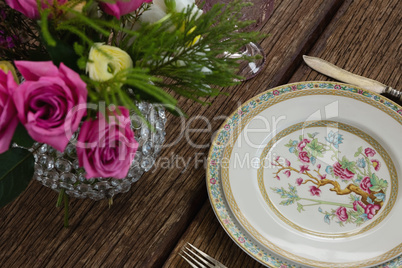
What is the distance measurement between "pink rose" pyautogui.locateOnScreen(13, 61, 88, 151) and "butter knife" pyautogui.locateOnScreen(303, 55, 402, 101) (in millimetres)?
511

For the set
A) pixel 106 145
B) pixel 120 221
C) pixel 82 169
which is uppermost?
pixel 106 145

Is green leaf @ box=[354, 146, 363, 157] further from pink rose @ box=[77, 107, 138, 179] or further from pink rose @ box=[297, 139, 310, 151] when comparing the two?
pink rose @ box=[77, 107, 138, 179]

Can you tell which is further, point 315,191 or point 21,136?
point 315,191

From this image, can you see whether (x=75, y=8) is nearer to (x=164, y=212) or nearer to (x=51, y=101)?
(x=51, y=101)

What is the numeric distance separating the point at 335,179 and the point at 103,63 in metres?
0.42

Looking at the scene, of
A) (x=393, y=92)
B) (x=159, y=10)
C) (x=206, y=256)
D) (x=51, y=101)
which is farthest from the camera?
(x=393, y=92)

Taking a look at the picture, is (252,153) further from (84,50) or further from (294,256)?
(84,50)

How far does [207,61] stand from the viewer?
1.63 ft

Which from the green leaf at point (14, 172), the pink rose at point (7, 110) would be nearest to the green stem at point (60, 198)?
the green leaf at point (14, 172)

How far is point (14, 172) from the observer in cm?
51

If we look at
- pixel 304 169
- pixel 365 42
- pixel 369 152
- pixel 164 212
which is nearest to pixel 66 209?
pixel 164 212

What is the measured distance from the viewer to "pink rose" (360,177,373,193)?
68 centimetres

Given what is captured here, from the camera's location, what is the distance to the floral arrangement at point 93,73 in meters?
0.40

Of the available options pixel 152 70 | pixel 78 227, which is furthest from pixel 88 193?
pixel 152 70
